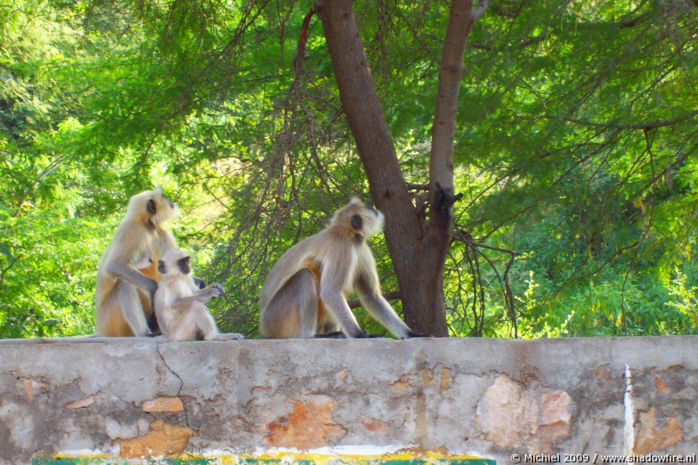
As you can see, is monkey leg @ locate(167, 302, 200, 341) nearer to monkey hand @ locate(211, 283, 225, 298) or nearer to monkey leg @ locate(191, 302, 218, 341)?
monkey leg @ locate(191, 302, 218, 341)

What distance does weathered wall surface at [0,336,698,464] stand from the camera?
10.5ft

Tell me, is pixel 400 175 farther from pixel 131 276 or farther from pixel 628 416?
pixel 628 416

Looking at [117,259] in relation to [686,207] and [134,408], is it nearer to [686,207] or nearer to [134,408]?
[134,408]

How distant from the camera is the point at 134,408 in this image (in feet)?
11.0

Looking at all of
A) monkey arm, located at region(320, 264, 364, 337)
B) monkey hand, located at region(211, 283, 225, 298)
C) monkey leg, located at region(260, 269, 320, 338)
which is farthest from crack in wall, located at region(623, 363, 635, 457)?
monkey leg, located at region(260, 269, 320, 338)

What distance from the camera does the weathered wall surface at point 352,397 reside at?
10.5 ft

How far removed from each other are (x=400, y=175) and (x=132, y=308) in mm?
2020

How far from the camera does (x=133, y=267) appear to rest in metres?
5.00

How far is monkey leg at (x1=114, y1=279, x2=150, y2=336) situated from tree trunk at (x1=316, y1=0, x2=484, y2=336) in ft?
5.67

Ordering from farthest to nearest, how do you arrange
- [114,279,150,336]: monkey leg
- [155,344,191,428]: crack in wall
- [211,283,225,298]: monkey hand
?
[114,279,150,336]: monkey leg → [211,283,225,298]: monkey hand → [155,344,191,428]: crack in wall

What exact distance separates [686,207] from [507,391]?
3.66 m

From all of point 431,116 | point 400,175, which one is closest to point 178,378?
point 400,175

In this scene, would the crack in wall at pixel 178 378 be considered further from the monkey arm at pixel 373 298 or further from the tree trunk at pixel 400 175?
the tree trunk at pixel 400 175

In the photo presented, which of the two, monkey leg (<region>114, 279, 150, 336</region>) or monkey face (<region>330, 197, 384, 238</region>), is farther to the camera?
monkey face (<region>330, 197, 384, 238</region>)
